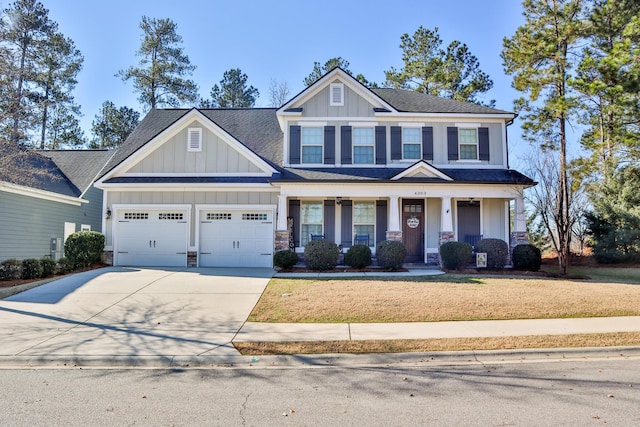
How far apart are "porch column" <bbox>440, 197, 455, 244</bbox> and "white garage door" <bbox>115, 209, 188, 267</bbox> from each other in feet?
29.9

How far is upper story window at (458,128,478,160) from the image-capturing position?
17812mm

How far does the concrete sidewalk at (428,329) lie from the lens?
25.5 ft

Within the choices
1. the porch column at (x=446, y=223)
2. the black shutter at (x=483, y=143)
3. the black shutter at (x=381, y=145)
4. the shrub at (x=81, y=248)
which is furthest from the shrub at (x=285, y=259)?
the black shutter at (x=483, y=143)

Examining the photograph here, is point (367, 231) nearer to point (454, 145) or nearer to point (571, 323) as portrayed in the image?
point (454, 145)

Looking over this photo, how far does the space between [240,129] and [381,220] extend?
749 cm

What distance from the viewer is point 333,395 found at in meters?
5.29

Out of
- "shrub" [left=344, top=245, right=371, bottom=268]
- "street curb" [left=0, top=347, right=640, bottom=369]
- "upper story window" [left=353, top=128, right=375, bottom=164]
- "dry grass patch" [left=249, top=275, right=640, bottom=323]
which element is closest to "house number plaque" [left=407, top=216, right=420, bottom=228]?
"upper story window" [left=353, top=128, right=375, bottom=164]

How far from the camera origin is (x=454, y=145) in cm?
1772

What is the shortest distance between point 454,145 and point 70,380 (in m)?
15.3

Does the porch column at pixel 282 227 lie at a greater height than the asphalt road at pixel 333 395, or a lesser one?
greater

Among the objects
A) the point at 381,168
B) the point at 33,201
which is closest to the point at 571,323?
the point at 381,168

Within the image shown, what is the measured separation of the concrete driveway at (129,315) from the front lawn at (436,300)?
3.12ft

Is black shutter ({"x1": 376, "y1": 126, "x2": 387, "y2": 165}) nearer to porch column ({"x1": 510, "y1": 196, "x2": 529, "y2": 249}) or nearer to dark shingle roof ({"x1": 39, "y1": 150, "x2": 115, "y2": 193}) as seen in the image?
porch column ({"x1": 510, "y1": 196, "x2": 529, "y2": 249})

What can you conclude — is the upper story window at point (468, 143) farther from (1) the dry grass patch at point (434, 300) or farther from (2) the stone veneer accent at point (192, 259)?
(2) the stone veneer accent at point (192, 259)
